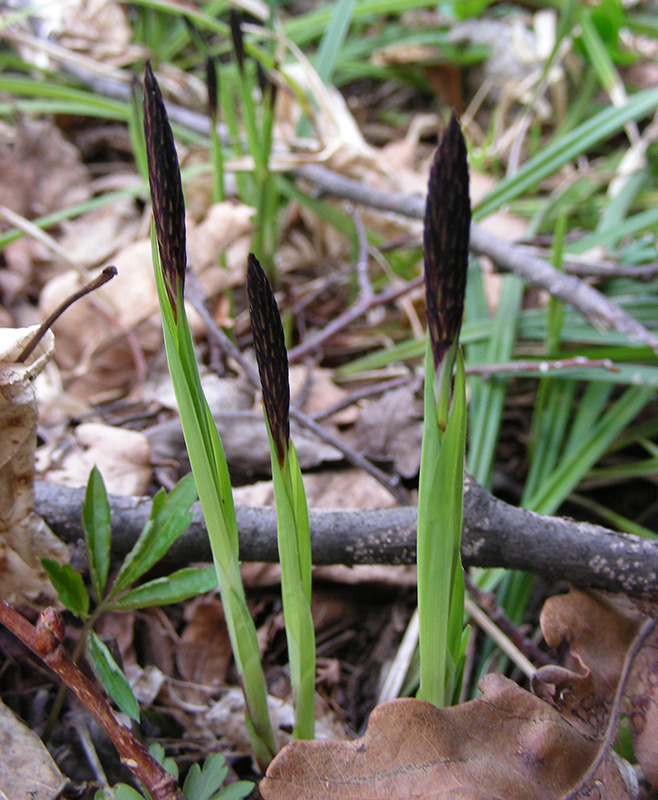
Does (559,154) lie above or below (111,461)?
above

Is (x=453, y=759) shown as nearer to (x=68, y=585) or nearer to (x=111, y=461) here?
(x=68, y=585)

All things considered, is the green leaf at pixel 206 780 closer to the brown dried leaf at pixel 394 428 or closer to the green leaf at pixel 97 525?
the green leaf at pixel 97 525

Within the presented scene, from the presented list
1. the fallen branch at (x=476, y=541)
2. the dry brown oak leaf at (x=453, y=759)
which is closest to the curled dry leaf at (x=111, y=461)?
the fallen branch at (x=476, y=541)

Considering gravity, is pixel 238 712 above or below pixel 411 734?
below

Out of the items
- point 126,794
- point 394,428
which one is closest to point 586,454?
point 394,428

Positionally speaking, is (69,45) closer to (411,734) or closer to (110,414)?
(110,414)

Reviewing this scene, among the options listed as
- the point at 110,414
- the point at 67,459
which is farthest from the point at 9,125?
the point at 67,459
